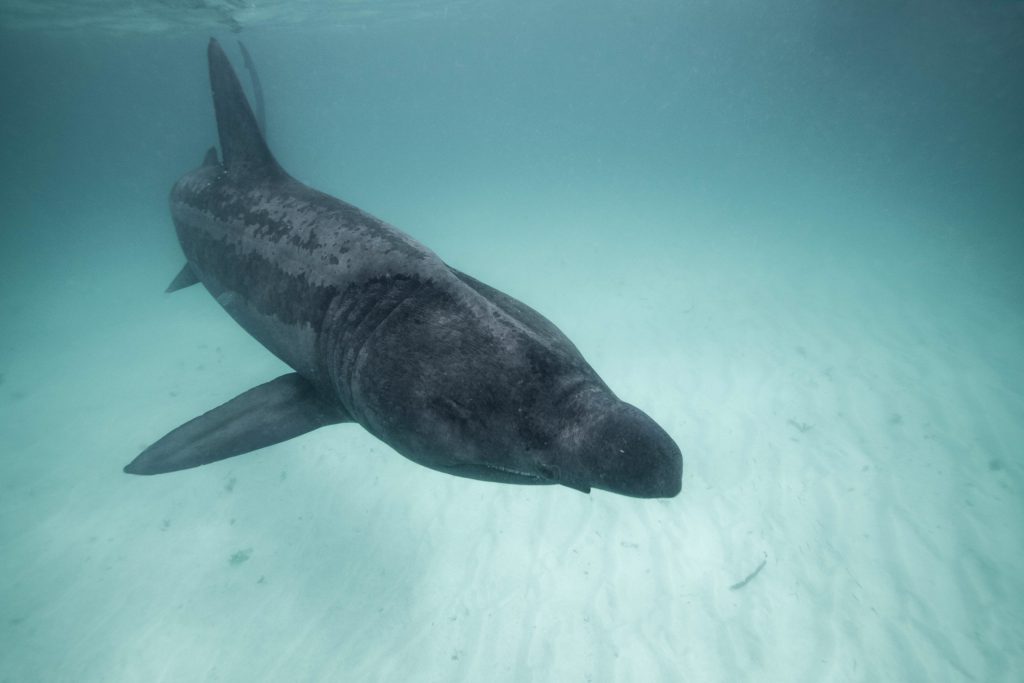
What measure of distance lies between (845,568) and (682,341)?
5490 mm

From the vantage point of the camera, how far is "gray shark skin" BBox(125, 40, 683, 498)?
172 centimetres

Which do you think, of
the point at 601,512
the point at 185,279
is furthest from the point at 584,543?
the point at 185,279

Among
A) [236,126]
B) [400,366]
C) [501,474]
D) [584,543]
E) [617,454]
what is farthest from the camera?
[584,543]

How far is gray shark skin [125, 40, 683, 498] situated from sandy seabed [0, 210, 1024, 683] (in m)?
3.65

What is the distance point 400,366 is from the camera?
204cm

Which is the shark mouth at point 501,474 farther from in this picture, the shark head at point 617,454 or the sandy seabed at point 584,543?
the sandy seabed at point 584,543

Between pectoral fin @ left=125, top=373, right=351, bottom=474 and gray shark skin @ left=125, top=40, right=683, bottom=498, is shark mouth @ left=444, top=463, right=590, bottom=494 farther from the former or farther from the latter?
pectoral fin @ left=125, top=373, right=351, bottom=474

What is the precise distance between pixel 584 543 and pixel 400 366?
4.69 m

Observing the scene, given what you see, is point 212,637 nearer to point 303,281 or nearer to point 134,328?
point 303,281

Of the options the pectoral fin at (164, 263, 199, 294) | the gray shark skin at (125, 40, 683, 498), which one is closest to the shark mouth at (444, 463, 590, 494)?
the gray shark skin at (125, 40, 683, 498)

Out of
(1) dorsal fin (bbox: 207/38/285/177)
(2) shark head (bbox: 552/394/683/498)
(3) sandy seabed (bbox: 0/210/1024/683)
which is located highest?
(2) shark head (bbox: 552/394/683/498)

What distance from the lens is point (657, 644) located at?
188 inches

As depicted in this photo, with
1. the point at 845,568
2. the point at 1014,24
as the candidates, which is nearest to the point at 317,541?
the point at 845,568

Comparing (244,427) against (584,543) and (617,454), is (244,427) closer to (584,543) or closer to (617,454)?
(617,454)
